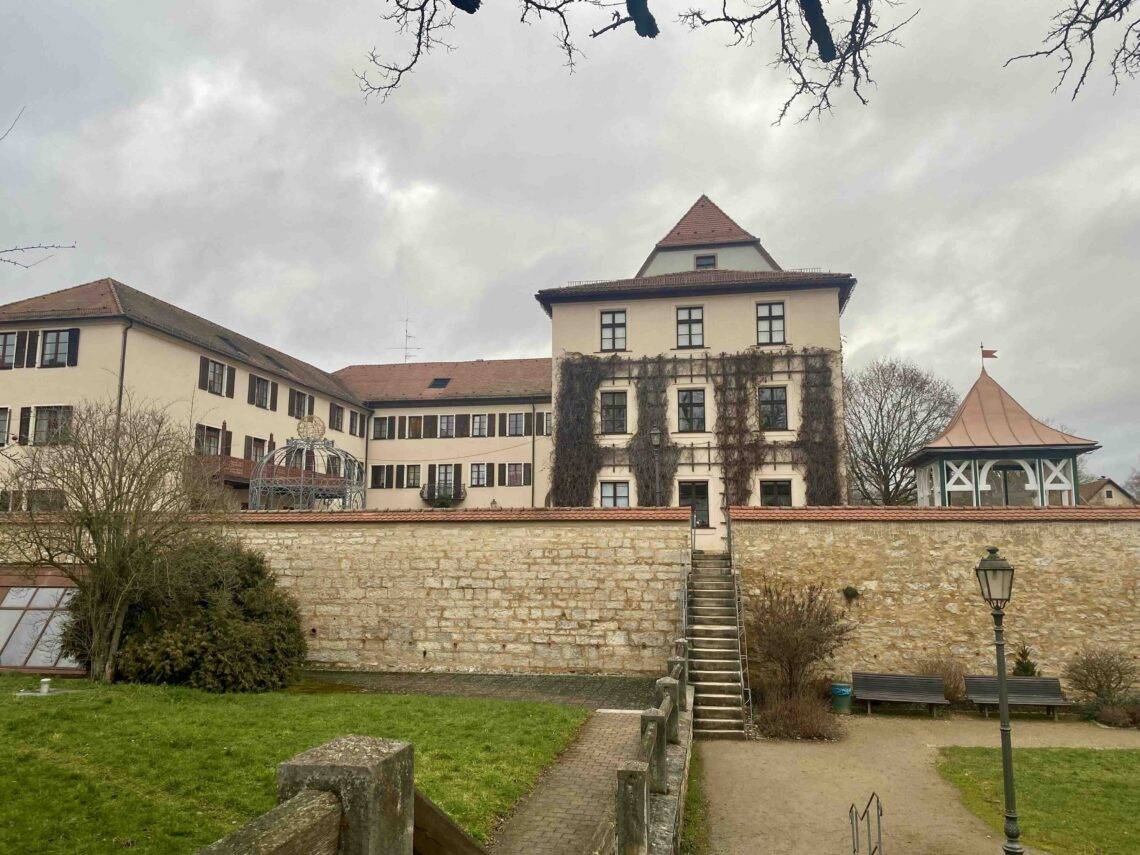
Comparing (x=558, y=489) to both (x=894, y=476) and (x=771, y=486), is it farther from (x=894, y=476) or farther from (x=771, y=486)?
(x=894, y=476)

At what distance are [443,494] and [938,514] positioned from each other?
24414mm

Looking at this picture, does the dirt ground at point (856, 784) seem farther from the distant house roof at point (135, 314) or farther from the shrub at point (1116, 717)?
the distant house roof at point (135, 314)

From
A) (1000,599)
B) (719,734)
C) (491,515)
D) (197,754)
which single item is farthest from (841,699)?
(197,754)

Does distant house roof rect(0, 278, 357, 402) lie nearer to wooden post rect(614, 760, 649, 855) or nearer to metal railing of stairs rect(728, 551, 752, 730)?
metal railing of stairs rect(728, 551, 752, 730)

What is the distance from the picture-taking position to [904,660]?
16.4m

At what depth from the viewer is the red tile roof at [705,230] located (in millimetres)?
30281

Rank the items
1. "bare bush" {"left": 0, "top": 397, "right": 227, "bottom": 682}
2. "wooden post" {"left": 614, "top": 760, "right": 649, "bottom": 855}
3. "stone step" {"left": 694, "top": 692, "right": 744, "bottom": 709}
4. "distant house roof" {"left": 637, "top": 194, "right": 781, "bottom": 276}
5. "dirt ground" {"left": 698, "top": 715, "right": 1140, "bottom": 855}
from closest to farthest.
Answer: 1. "wooden post" {"left": 614, "top": 760, "right": 649, "bottom": 855}
2. "dirt ground" {"left": 698, "top": 715, "right": 1140, "bottom": 855}
3. "stone step" {"left": 694, "top": 692, "right": 744, "bottom": 709}
4. "bare bush" {"left": 0, "top": 397, "right": 227, "bottom": 682}
5. "distant house roof" {"left": 637, "top": 194, "right": 781, "bottom": 276}

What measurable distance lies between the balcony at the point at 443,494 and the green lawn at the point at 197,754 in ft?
75.3

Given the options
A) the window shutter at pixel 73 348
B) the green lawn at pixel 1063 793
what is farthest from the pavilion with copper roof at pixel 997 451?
the window shutter at pixel 73 348

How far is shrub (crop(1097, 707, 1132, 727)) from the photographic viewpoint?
46.1 feet

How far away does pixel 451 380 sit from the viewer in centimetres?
3994

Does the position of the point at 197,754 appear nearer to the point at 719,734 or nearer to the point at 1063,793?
the point at 719,734

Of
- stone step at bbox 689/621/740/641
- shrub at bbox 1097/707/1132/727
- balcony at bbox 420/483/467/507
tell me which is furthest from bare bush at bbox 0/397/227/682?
balcony at bbox 420/483/467/507

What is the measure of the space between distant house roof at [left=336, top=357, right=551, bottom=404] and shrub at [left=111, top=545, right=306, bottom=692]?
22582 millimetres
